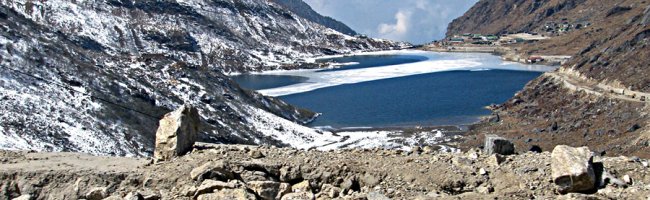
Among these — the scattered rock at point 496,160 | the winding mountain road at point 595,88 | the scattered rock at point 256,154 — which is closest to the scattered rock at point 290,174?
the scattered rock at point 256,154

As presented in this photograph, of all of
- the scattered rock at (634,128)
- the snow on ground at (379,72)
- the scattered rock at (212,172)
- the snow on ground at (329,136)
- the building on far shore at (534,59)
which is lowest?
the snow on ground at (379,72)

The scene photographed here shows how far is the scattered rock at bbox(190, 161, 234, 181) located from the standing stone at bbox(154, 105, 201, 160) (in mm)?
1748

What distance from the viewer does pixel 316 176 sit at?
49.9 feet

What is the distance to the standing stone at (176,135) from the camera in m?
16.3

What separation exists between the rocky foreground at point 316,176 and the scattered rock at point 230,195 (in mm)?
21

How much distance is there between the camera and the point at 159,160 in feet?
53.2

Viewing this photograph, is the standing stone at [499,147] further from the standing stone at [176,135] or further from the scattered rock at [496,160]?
the standing stone at [176,135]

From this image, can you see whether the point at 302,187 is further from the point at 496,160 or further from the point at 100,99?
the point at 100,99

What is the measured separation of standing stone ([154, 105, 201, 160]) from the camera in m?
16.3

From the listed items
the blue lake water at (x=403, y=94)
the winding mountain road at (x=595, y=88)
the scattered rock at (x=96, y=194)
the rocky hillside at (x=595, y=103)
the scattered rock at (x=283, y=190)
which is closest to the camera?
the scattered rock at (x=283, y=190)

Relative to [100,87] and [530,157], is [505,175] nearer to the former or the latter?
[530,157]

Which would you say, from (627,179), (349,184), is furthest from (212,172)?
(627,179)

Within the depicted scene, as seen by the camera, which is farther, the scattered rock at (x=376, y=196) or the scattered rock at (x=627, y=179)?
the scattered rock at (x=627, y=179)

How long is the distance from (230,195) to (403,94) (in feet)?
331
